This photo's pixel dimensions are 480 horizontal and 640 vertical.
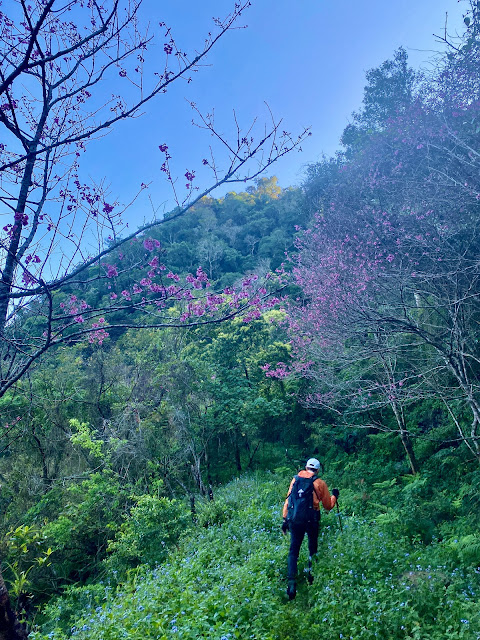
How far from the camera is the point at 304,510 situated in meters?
4.73

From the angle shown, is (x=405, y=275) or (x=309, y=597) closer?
(x=309, y=597)

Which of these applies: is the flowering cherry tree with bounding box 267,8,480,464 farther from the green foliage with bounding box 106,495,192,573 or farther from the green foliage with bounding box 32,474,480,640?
the green foliage with bounding box 106,495,192,573

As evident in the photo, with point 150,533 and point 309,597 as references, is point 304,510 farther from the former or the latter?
point 150,533

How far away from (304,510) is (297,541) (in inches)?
15.8

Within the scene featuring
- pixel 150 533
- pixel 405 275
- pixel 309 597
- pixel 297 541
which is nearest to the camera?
pixel 309 597

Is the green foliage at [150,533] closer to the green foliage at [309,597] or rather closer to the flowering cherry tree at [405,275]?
the green foliage at [309,597]

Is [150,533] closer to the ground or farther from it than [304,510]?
closer to the ground

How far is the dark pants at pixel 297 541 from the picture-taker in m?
4.52

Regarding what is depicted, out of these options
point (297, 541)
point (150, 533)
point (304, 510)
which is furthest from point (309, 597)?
point (150, 533)

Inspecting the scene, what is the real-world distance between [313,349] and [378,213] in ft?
21.5

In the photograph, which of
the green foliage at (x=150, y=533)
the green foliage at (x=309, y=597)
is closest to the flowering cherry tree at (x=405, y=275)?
the green foliage at (x=309, y=597)

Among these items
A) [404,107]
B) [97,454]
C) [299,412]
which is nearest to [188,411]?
[97,454]

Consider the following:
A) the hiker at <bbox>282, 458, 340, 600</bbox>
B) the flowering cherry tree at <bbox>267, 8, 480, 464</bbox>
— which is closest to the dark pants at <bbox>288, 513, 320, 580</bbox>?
the hiker at <bbox>282, 458, 340, 600</bbox>

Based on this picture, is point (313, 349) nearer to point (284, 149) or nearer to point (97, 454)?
point (97, 454)
